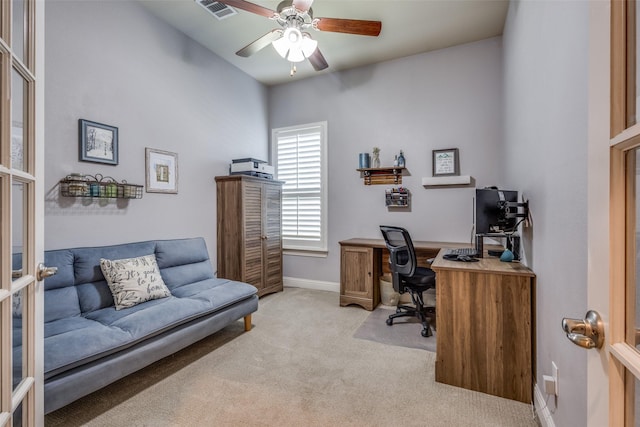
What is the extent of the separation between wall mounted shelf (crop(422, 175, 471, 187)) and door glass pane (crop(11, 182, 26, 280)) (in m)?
3.58

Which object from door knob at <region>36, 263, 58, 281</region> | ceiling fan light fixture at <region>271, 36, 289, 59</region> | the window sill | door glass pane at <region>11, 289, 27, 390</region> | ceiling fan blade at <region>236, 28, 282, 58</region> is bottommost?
the window sill

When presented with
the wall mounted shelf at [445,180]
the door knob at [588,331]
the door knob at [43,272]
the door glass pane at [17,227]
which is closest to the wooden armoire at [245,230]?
the wall mounted shelf at [445,180]

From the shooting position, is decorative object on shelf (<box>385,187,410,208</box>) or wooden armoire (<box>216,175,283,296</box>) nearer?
wooden armoire (<box>216,175,283,296</box>)

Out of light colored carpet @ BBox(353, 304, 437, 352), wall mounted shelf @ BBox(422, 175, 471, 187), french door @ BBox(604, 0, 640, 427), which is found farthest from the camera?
wall mounted shelf @ BBox(422, 175, 471, 187)

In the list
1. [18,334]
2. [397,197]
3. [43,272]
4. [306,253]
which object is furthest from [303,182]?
[18,334]

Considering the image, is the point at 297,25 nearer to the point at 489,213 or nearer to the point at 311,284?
the point at 489,213

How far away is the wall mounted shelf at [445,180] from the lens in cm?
353

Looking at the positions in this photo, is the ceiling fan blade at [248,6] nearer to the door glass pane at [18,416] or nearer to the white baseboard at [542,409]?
the door glass pane at [18,416]

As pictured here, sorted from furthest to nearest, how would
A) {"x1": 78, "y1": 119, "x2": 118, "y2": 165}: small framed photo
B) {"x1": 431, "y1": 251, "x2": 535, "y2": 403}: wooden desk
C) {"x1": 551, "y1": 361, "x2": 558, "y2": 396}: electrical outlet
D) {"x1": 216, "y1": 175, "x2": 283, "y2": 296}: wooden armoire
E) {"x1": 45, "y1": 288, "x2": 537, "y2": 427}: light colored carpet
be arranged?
{"x1": 216, "y1": 175, "x2": 283, "y2": 296}: wooden armoire
{"x1": 78, "y1": 119, "x2": 118, "y2": 165}: small framed photo
{"x1": 431, "y1": 251, "x2": 535, "y2": 403}: wooden desk
{"x1": 45, "y1": 288, "x2": 537, "y2": 427}: light colored carpet
{"x1": 551, "y1": 361, "x2": 558, "y2": 396}: electrical outlet

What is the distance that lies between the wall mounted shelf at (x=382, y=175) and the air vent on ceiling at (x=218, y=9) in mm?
2288

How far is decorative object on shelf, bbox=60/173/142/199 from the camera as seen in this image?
90.3 inches

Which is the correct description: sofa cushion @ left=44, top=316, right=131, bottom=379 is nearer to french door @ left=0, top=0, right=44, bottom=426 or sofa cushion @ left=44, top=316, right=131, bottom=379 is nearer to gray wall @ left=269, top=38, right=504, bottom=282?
french door @ left=0, top=0, right=44, bottom=426

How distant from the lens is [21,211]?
1.03m

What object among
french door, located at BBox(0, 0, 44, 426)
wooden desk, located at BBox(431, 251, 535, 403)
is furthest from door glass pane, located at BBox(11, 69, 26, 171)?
wooden desk, located at BBox(431, 251, 535, 403)
